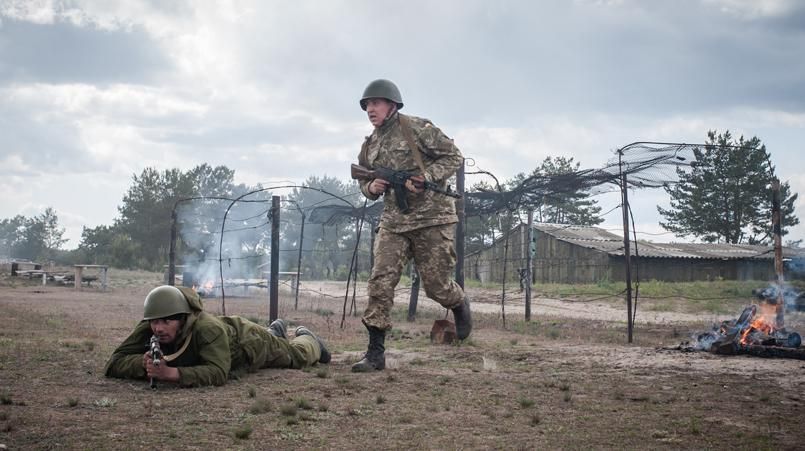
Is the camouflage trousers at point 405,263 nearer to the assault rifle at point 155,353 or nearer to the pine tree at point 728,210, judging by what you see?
the assault rifle at point 155,353

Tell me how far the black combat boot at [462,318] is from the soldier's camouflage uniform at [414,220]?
0.73m

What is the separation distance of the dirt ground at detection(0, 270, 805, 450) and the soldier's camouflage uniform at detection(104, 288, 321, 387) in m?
0.10

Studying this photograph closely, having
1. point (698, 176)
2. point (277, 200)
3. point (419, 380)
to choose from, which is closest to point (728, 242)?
point (698, 176)

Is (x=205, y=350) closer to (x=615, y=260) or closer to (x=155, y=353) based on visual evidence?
(x=155, y=353)

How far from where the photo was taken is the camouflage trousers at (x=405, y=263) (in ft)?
18.7

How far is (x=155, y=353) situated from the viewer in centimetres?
432

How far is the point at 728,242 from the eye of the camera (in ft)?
140

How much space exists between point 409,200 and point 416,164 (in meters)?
0.34

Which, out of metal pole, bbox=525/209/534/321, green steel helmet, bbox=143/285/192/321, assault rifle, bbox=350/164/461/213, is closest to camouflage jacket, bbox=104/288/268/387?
green steel helmet, bbox=143/285/192/321

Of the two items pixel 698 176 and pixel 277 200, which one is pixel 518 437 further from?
pixel 698 176

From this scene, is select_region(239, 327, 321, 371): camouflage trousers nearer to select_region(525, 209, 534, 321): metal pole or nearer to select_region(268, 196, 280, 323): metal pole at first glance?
select_region(268, 196, 280, 323): metal pole

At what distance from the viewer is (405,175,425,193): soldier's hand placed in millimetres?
5719

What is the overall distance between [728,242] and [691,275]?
10.9 metres

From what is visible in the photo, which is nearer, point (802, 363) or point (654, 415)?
point (654, 415)
